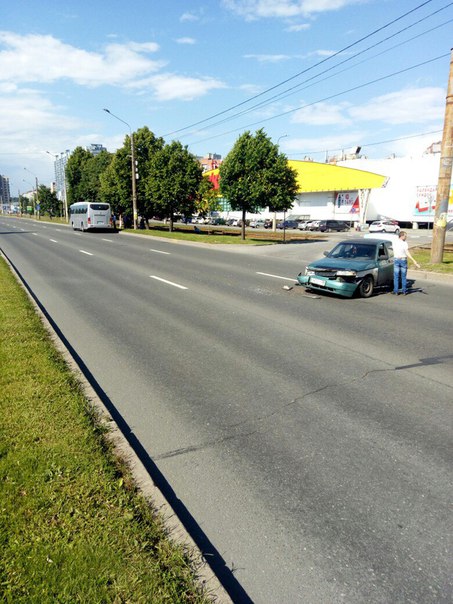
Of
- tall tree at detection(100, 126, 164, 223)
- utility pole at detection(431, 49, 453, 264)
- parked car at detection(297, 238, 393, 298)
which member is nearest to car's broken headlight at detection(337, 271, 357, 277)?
parked car at detection(297, 238, 393, 298)

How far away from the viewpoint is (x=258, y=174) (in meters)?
27.7

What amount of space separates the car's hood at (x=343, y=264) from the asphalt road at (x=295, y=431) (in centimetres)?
187

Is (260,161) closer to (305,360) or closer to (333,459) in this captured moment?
(305,360)

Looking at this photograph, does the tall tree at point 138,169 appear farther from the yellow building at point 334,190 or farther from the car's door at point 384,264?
the car's door at point 384,264

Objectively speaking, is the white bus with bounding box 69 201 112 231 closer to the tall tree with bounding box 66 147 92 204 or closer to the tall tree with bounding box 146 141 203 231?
the tall tree with bounding box 146 141 203 231

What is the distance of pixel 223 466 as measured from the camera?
139 inches

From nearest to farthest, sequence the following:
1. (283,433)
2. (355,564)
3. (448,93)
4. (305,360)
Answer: (355,564) < (283,433) < (305,360) < (448,93)

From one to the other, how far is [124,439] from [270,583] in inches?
72.3

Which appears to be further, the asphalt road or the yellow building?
the yellow building

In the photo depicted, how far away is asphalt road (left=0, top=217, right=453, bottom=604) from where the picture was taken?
2555 millimetres

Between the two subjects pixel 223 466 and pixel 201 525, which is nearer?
pixel 201 525

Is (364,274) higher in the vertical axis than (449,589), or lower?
higher

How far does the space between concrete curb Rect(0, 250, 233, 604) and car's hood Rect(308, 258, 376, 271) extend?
7.91 metres

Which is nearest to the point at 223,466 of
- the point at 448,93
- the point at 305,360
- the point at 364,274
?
the point at 305,360
